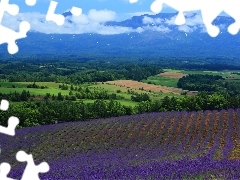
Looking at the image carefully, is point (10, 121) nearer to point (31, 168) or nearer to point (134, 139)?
point (31, 168)

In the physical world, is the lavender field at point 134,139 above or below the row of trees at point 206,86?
above

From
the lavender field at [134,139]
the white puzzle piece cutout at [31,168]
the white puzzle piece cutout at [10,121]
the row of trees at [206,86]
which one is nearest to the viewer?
the white puzzle piece cutout at [31,168]

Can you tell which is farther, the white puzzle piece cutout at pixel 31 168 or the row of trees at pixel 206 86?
the row of trees at pixel 206 86

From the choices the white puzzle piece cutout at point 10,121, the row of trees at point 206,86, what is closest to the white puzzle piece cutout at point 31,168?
the white puzzle piece cutout at point 10,121

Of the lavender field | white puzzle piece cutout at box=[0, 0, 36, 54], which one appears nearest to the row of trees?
the lavender field

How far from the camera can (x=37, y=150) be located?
2923 centimetres

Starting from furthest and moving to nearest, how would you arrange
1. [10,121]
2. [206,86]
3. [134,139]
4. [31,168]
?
[206,86] → [134,139] → [10,121] → [31,168]

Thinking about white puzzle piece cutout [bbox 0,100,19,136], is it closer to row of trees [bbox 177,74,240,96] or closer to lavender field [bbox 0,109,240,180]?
lavender field [bbox 0,109,240,180]

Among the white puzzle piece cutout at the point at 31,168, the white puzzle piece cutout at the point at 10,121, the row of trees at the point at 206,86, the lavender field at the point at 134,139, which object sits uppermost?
the white puzzle piece cutout at the point at 10,121

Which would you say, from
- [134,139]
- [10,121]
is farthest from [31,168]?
[134,139]

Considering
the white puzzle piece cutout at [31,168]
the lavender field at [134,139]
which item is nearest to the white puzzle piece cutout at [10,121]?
the white puzzle piece cutout at [31,168]

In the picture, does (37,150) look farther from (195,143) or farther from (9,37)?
(9,37)

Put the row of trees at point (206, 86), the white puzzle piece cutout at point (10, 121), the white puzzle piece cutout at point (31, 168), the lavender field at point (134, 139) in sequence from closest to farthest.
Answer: the white puzzle piece cutout at point (31, 168)
the white puzzle piece cutout at point (10, 121)
the lavender field at point (134, 139)
the row of trees at point (206, 86)

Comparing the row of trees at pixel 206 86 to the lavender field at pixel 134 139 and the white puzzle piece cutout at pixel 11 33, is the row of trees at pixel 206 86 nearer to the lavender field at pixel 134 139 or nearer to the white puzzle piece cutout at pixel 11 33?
the lavender field at pixel 134 139
